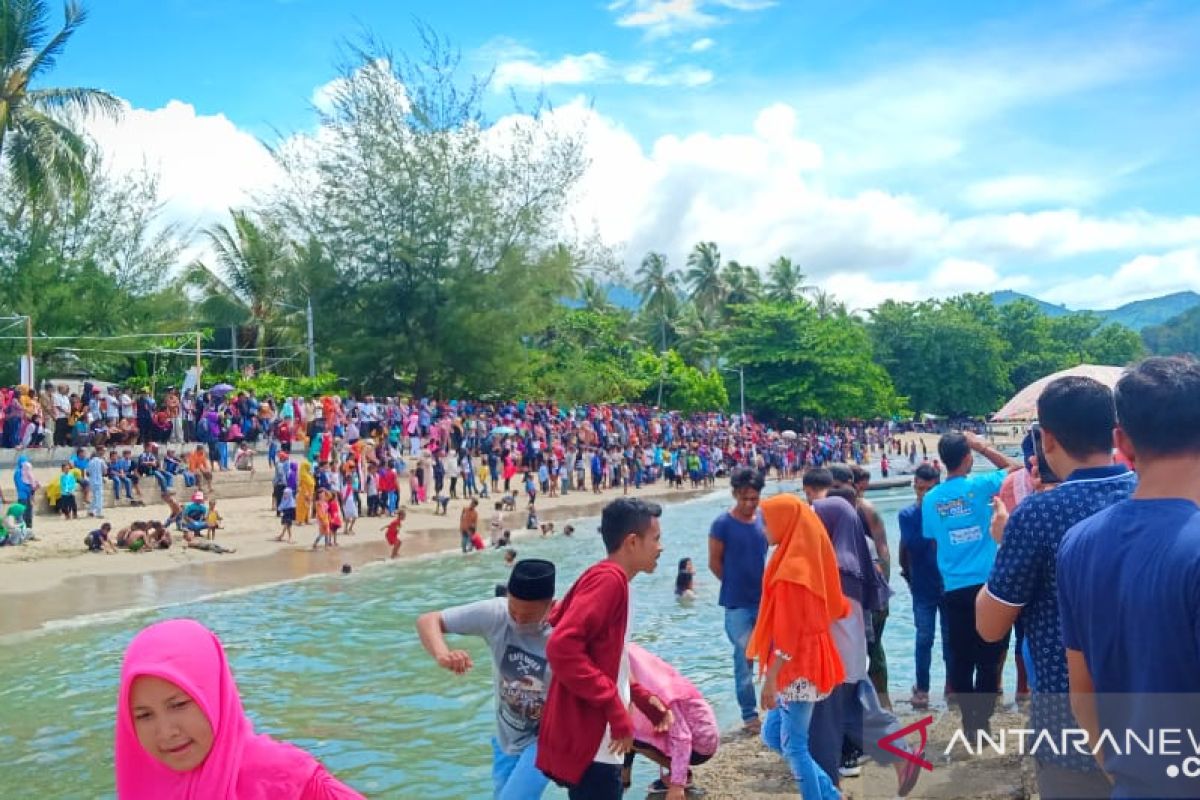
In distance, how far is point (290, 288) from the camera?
39.7 m

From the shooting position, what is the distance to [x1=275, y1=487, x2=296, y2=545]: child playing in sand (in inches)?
830

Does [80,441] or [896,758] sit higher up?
[80,441]

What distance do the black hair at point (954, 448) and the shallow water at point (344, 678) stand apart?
8.77 ft

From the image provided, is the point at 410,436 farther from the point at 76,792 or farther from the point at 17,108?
the point at 76,792

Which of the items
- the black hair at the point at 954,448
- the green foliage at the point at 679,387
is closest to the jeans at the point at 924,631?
the black hair at the point at 954,448

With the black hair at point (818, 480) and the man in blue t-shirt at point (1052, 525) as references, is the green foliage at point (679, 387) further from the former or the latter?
the man in blue t-shirt at point (1052, 525)

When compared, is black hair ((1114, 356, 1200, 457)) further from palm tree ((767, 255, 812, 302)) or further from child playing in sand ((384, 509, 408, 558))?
palm tree ((767, 255, 812, 302))

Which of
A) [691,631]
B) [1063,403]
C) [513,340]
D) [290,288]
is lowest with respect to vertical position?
[691,631]

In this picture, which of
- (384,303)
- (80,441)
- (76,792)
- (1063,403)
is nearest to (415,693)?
(76,792)

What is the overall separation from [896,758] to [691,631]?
6284 millimetres

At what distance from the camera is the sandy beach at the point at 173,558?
15.6 m

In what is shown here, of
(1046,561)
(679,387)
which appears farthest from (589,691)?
(679,387)

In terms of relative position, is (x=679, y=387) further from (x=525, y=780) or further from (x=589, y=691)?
(x=589, y=691)

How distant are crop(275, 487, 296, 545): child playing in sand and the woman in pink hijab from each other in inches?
767
